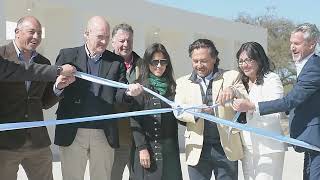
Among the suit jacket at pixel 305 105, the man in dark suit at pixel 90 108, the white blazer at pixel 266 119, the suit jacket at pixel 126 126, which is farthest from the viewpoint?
the suit jacket at pixel 126 126

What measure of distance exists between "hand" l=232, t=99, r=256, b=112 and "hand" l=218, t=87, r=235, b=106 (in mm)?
74

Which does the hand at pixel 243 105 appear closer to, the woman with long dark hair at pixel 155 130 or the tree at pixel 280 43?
the woman with long dark hair at pixel 155 130

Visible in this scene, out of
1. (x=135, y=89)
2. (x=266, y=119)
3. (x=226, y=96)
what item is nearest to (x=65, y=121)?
(x=135, y=89)

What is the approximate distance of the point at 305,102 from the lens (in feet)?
13.8

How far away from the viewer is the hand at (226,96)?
14.1 ft

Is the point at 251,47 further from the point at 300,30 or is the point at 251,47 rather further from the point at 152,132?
the point at 152,132

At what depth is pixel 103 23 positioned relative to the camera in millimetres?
4582

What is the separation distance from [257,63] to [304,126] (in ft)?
2.20

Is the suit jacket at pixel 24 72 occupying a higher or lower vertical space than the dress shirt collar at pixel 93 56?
lower

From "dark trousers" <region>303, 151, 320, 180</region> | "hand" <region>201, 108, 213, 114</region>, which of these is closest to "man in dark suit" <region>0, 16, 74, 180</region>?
"hand" <region>201, 108, 213, 114</region>

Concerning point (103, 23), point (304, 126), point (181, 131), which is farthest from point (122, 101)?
point (181, 131)

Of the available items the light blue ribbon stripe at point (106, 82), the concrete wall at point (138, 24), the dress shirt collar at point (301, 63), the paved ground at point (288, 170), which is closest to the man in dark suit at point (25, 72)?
the light blue ribbon stripe at point (106, 82)

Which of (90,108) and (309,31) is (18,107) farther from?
(309,31)

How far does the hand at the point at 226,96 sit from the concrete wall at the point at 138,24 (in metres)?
7.51
